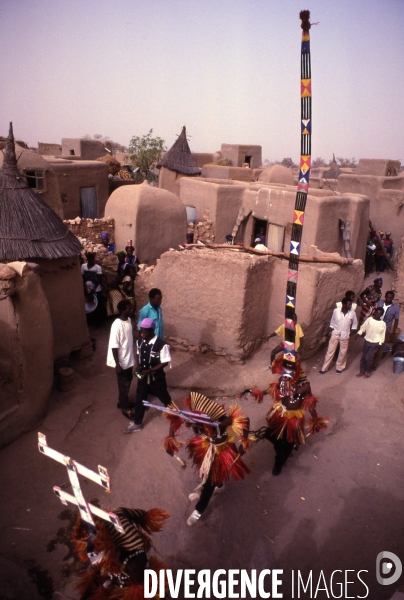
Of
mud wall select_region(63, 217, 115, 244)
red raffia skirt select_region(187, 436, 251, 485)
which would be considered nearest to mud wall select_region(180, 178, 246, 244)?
mud wall select_region(63, 217, 115, 244)

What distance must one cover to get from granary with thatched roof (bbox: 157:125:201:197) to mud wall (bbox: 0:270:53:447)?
43.1 feet

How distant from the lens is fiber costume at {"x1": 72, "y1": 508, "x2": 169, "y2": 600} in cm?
253

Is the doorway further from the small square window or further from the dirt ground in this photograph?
the dirt ground

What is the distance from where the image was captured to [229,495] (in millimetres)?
4477

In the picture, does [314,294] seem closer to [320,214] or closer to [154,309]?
[154,309]

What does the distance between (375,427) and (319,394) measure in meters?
0.97

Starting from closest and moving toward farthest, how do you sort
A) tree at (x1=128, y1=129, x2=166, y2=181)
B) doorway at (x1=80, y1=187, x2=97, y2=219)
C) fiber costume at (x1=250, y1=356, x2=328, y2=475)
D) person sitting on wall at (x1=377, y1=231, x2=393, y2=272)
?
fiber costume at (x1=250, y1=356, x2=328, y2=475) < person sitting on wall at (x1=377, y1=231, x2=393, y2=272) < doorway at (x1=80, y1=187, x2=97, y2=219) < tree at (x1=128, y1=129, x2=166, y2=181)

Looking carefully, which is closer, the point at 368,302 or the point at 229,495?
the point at 229,495

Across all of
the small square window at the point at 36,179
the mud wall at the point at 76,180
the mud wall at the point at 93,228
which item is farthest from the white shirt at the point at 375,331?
the mud wall at the point at 76,180

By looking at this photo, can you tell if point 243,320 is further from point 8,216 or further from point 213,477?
point 8,216

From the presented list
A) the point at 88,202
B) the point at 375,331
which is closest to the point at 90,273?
the point at 375,331

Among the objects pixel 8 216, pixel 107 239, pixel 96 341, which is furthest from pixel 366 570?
pixel 107 239

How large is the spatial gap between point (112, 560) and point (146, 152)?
21324 millimetres

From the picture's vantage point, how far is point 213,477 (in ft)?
12.4
